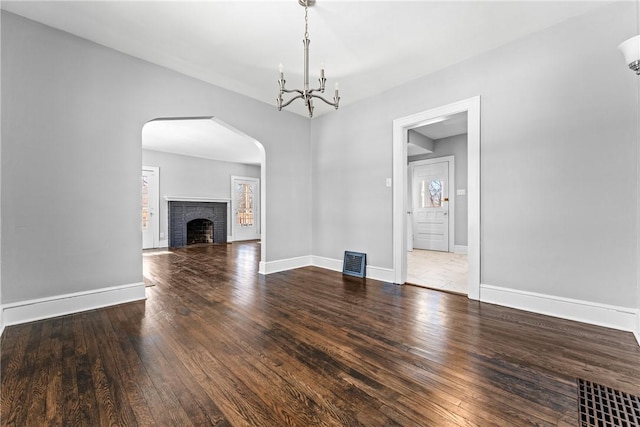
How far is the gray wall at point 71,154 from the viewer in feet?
7.41

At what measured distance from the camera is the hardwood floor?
1.24 meters

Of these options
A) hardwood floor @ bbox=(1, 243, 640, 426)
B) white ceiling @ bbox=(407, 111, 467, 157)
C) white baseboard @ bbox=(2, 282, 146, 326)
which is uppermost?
white ceiling @ bbox=(407, 111, 467, 157)

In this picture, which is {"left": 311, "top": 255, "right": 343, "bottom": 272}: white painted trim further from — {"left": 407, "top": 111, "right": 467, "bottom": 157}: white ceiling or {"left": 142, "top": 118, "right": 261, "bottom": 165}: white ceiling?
{"left": 407, "top": 111, "right": 467, "bottom": 157}: white ceiling

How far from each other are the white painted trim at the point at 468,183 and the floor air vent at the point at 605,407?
1.43 metres

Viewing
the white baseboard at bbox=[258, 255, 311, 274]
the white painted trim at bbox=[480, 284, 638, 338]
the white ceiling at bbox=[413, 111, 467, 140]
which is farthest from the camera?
the white ceiling at bbox=[413, 111, 467, 140]

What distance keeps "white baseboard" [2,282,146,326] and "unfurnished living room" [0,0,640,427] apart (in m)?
0.02

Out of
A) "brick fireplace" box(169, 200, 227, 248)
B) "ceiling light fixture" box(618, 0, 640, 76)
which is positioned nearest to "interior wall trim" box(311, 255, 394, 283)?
"ceiling light fixture" box(618, 0, 640, 76)

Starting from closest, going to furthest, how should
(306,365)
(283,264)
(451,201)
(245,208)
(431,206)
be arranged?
(306,365)
(283,264)
(451,201)
(431,206)
(245,208)

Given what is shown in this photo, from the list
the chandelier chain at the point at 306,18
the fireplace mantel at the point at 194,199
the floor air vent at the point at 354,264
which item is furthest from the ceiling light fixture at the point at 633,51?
the fireplace mantel at the point at 194,199

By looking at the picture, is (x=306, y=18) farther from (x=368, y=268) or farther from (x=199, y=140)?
(x=199, y=140)

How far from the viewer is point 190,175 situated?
7.66 meters

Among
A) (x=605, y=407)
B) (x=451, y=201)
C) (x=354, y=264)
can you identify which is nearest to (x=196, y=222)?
(x=354, y=264)

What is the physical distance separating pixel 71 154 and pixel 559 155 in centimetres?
460

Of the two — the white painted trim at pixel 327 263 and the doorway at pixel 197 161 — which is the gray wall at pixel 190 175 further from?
the white painted trim at pixel 327 263
